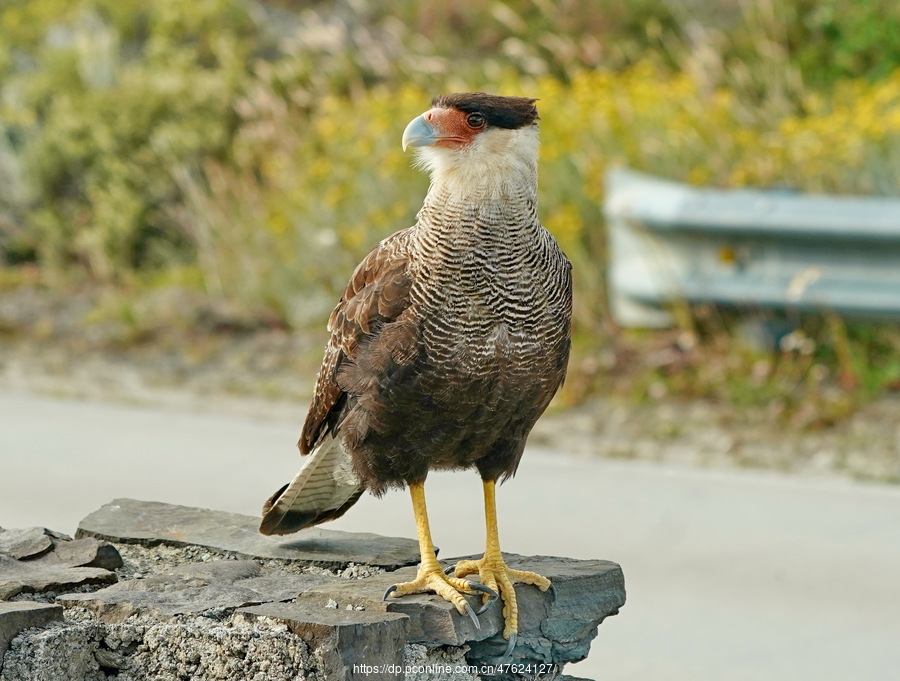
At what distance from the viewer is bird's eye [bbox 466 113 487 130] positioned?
3293 mm

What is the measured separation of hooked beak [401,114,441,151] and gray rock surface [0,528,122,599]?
1.32 m

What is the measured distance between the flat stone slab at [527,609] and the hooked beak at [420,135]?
1087 millimetres

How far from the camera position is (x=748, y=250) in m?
7.73

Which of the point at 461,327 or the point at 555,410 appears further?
the point at 555,410

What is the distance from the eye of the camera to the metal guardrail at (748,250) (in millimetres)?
7285

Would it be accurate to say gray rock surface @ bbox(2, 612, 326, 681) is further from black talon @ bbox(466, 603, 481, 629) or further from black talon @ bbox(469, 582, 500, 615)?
black talon @ bbox(469, 582, 500, 615)

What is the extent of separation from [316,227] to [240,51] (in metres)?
4.02

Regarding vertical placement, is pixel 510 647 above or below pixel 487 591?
below

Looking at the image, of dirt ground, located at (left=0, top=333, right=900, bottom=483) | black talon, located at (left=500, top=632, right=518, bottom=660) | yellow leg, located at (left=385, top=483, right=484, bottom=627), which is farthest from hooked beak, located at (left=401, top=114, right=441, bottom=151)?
dirt ground, located at (left=0, top=333, right=900, bottom=483)

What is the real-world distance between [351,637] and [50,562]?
1.09 meters

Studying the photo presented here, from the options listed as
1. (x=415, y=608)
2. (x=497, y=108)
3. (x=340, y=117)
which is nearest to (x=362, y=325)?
(x=497, y=108)

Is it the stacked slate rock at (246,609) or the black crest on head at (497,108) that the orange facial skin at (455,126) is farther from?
the stacked slate rock at (246,609)

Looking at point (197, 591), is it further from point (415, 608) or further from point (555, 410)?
point (555, 410)

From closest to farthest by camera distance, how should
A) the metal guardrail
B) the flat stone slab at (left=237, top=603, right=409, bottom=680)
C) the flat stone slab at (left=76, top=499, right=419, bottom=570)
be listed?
the flat stone slab at (left=237, top=603, right=409, bottom=680), the flat stone slab at (left=76, top=499, right=419, bottom=570), the metal guardrail
